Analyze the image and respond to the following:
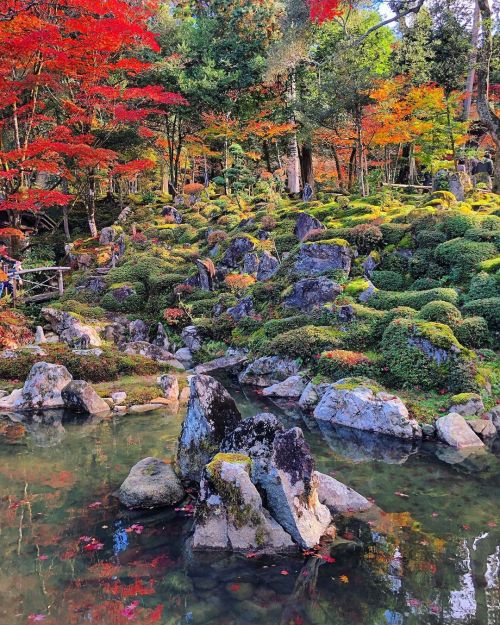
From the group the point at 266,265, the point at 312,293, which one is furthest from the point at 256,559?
the point at 266,265

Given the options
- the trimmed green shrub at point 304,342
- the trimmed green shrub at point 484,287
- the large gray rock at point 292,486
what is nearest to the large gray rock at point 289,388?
the trimmed green shrub at point 304,342

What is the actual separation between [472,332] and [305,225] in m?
10.5

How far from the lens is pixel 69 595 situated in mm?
Answer: 5699

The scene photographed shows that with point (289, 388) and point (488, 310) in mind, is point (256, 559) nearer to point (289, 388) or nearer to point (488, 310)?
point (289, 388)

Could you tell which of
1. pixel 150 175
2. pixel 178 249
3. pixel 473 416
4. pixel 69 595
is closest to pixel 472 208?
pixel 473 416

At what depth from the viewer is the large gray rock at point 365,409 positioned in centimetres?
1085

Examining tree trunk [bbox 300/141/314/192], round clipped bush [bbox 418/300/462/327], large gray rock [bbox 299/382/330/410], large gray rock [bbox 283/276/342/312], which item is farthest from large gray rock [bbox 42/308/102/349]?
tree trunk [bbox 300/141/314/192]

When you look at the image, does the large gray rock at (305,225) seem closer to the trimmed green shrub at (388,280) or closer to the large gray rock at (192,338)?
the trimmed green shrub at (388,280)

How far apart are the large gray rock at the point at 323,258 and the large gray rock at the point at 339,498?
11.1 m

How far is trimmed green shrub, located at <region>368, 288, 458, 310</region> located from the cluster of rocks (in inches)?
331

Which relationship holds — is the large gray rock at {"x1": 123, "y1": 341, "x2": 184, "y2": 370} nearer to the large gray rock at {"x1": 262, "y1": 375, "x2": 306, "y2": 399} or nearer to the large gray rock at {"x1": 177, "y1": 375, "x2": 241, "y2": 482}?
the large gray rock at {"x1": 262, "y1": 375, "x2": 306, "y2": 399}

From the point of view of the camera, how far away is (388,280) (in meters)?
17.5

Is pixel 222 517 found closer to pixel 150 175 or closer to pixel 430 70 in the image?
pixel 430 70

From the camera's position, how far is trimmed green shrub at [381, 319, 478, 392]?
11922mm
